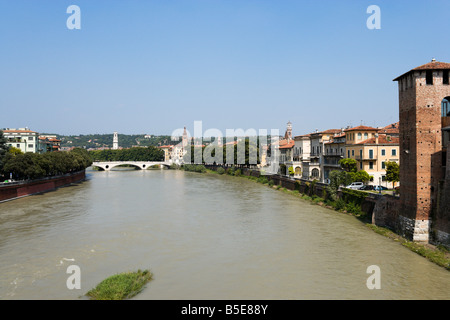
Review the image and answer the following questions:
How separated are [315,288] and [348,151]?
27.1 m

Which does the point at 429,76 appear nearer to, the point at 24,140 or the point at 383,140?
the point at 383,140

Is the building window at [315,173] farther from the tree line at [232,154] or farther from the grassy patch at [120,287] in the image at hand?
the grassy patch at [120,287]

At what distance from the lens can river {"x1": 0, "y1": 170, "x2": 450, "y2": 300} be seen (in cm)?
1444

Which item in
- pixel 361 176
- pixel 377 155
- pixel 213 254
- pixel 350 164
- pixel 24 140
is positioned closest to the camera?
pixel 213 254

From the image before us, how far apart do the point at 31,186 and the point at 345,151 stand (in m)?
36.2

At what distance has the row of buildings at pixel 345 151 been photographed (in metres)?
35.6

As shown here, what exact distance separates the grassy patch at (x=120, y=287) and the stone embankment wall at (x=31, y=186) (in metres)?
27.6

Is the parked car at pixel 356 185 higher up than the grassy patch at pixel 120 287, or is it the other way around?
the parked car at pixel 356 185

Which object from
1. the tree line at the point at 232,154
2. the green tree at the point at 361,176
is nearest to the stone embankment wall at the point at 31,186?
the green tree at the point at 361,176

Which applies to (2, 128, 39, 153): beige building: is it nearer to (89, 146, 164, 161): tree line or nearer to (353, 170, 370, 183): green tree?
(89, 146, 164, 161): tree line

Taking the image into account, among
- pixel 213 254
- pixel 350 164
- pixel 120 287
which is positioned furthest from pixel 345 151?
pixel 120 287

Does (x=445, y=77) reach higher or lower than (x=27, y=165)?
higher

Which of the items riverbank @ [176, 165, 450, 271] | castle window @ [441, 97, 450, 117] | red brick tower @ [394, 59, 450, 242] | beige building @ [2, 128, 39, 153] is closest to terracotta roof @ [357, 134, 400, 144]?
riverbank @ [176, 165, 450, 271]

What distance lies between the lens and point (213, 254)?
19141 millimetres
